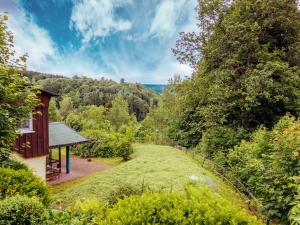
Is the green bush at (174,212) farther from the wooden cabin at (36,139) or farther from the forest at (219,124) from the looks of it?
the wooden cabin at (36,139)

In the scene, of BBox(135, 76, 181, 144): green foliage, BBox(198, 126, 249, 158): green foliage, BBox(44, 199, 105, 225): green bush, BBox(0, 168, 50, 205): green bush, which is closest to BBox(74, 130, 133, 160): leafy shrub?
BBox(135, 76, 181, 144): green foliage

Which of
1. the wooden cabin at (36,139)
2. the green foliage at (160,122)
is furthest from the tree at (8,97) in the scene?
the green foliage at (160,122)

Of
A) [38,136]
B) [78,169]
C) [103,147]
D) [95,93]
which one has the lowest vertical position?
[78,169]

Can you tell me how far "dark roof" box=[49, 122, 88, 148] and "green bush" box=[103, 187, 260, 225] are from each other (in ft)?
42.0

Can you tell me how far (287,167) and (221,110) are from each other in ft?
27.7

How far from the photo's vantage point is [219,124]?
57.0ft

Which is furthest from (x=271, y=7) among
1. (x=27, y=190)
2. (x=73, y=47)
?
(x=27, y=190)

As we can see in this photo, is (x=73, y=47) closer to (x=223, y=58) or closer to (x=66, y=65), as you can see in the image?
(x=66, y=65)

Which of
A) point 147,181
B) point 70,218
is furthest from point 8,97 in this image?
point 147,181

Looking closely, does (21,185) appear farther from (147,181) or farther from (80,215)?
(147,181)

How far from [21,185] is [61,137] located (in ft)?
38.8

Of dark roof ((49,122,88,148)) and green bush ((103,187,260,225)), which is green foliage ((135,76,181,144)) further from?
green bush ((103,187,260,225))

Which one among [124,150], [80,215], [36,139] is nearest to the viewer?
[80,215]

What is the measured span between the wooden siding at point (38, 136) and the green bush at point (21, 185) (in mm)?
6736
